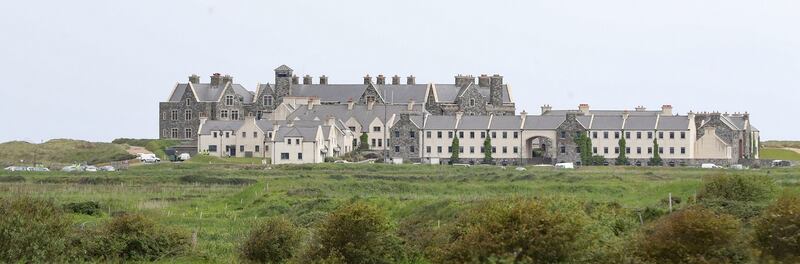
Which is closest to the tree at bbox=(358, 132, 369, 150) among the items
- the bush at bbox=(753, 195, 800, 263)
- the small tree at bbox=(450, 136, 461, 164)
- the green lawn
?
the small tree at bbox=(450, 136, 461, 164)

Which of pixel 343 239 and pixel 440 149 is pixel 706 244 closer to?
pixel 343 239

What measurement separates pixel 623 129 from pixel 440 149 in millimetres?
14364

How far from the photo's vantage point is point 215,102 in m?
128

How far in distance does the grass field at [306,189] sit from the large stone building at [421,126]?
1038 centimetres

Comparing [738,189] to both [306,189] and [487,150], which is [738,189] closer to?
[306,189]

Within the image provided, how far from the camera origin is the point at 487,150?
360 ft

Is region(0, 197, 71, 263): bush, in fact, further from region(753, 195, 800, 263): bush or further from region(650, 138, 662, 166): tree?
region(650, 138, 662, 166): tree

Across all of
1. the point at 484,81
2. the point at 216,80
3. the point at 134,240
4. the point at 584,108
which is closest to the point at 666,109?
the point at 584,108

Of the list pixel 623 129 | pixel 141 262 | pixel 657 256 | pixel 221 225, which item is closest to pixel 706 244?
pixel 657 256

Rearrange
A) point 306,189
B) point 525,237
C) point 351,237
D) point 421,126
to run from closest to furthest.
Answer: point 525,237
point 351,237
point 306,189
point 421,126

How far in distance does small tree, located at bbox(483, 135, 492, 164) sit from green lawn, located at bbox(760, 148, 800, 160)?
948 inches

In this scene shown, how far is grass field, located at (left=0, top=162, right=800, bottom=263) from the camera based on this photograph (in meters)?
53.8

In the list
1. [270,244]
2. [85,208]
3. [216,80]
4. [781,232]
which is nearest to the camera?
[781,232]

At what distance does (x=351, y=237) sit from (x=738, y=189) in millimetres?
16159
